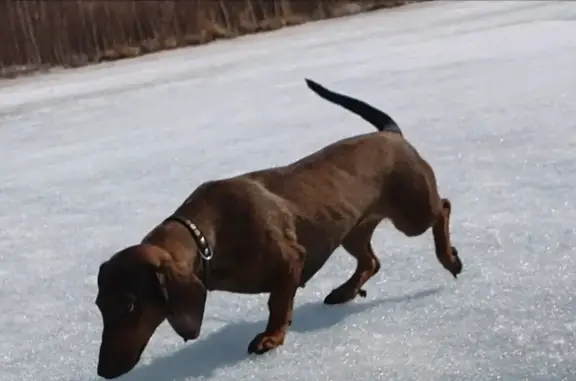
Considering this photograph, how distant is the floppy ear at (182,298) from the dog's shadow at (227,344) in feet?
0.66

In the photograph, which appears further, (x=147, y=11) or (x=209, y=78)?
(x=147, y=11)

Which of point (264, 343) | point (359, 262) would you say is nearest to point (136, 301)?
point (264, 343)

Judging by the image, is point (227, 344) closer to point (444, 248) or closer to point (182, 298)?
point (182, 298)

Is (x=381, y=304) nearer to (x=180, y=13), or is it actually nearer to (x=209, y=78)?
(x=209, y=78)

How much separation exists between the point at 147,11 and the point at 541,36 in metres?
4.26

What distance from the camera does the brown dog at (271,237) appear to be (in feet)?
5.98

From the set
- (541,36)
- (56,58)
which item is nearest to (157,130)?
(541,36)

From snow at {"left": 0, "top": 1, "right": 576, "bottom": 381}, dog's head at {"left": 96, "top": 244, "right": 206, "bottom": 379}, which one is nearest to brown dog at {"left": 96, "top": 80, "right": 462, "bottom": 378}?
dog's head at {"left": 96, "top": 244, "right": 206, "bottom": 379}

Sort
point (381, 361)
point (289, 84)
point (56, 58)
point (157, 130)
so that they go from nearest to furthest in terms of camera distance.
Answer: point (381, 361) < point (157, 130) < point (289, 84) < point (56, 58)

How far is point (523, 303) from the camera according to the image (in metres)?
2.15

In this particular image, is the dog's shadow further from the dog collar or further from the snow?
the dog collar

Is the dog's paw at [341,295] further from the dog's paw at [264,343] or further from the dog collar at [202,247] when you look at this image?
the dog collar at [202,247]

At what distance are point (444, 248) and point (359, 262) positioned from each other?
0.70 feet

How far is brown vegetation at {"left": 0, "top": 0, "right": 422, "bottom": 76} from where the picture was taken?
7.68 meters
